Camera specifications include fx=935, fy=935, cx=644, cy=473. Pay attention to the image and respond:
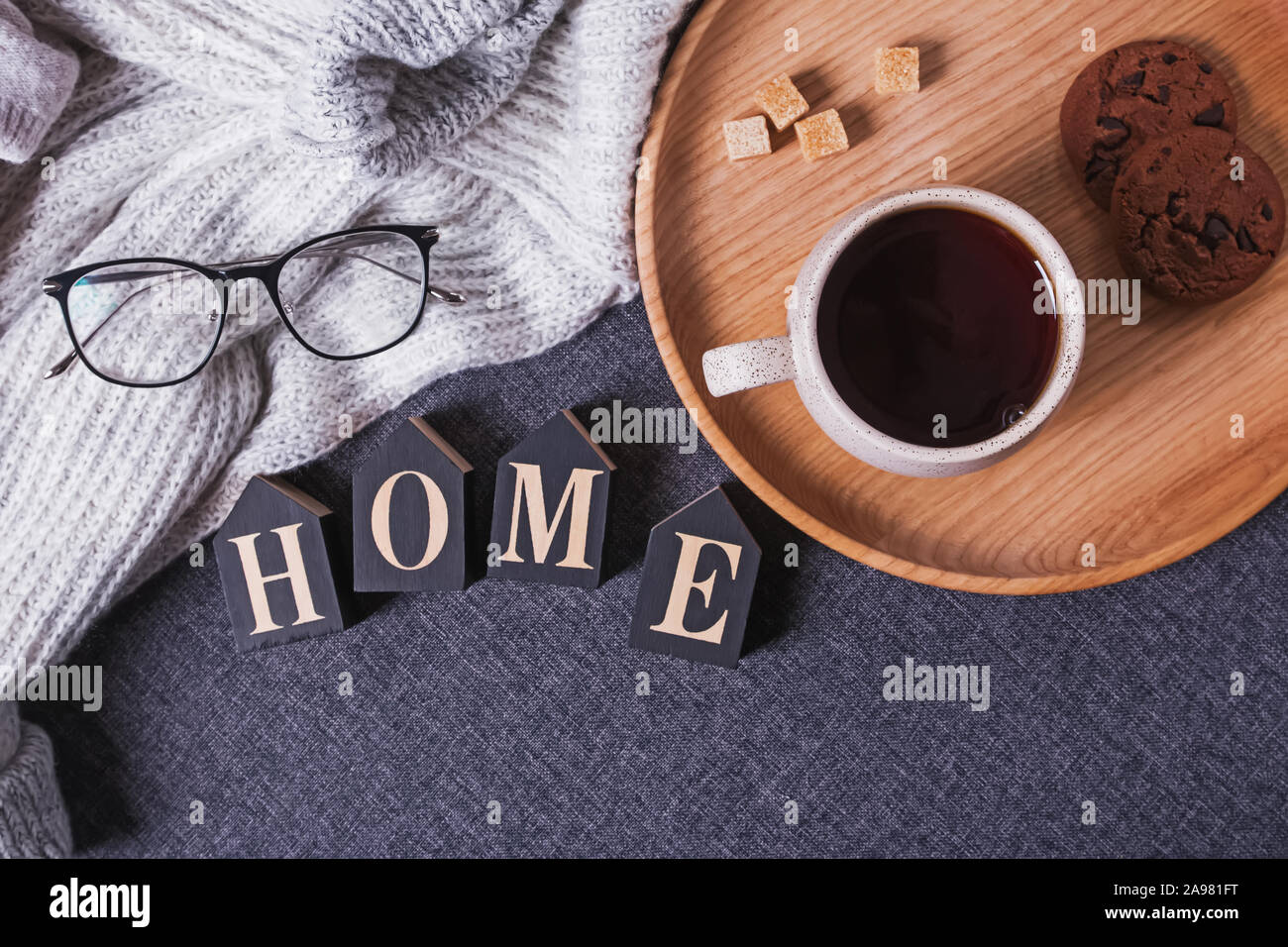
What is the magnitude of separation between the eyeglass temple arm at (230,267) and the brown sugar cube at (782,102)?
1.11 ft

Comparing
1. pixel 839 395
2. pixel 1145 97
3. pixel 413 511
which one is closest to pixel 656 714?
pixel 413 511

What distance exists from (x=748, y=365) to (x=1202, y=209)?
354mm

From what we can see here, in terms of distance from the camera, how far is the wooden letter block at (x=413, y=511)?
0.90 metres

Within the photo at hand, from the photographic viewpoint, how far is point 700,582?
887 mm

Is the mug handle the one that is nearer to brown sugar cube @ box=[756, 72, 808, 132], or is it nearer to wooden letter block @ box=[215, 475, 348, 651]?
brown sugar cube @ box=[756, 72, 808, 132]

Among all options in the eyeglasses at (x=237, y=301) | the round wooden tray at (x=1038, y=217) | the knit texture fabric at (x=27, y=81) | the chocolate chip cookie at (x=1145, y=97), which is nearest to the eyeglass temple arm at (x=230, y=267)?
the eyeglasses at (x=237, y=301)

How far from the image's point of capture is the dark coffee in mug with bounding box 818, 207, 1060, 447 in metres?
0.65

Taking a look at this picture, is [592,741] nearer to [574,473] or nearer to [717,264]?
[574,473]

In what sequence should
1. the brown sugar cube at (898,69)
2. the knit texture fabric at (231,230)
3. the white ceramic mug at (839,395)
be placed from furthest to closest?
1. the knit texture fabric at (231,230)
2. the brown sugar cube at (898,69)
3. the white ceramic mug at (839,395)

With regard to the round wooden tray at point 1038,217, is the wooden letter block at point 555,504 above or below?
below

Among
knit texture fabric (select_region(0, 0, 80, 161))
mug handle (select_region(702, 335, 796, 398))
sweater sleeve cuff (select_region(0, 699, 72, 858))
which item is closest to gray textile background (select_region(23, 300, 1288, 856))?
sweater sleeve cuff (select_region(0, 699, 72, 858))

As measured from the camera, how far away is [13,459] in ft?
2.98

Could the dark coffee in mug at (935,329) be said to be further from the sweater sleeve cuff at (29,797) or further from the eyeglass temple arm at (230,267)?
the sweater sleeve cuff at (29,797)
